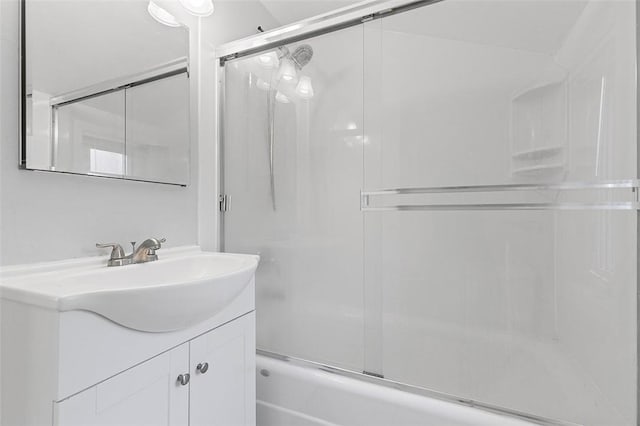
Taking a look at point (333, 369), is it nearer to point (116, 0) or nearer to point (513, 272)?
point (513, 272)

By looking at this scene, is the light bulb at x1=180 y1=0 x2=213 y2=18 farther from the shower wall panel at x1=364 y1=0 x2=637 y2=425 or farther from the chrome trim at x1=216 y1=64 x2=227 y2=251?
the shower wall panel at x1=364 y1=0 x2=637 y2=425

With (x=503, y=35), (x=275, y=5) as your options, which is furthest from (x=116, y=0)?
(x=503, y=35)

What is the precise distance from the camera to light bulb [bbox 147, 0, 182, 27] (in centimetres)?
125

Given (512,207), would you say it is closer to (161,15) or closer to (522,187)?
(522,187)

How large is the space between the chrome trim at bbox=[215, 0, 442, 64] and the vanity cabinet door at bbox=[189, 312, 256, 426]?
4.07 ft

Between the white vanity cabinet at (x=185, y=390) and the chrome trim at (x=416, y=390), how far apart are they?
276 millimetres

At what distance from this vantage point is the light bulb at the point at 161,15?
1.25 metres

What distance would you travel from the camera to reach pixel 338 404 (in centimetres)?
125

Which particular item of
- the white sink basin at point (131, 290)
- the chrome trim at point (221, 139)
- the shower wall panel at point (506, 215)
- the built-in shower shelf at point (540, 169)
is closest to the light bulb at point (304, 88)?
the shower wall panel at point (506, 215)

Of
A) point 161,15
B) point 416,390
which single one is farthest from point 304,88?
point 416,390

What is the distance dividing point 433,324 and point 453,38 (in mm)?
1119

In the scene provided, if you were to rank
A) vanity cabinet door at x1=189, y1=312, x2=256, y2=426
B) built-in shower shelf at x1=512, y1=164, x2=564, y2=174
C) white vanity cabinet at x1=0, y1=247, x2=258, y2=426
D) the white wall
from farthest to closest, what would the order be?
built-in shower shelf at x1=512, y1=164, x2=564, y2=174 → vanity cabinet door at x1=189, y1=312, x2=256, y2=426 → the white wall → white vanity cabinet at x1=0, y1=247, x2=258, y2=426

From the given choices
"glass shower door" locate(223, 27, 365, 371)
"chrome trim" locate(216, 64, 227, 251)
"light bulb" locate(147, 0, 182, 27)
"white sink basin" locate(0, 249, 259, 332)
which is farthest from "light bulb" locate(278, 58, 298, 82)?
"white sink basin" locate(0, 249, 259, 332)

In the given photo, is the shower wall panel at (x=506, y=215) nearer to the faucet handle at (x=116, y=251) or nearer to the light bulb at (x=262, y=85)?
the light bulb at (x=262, y=85)
